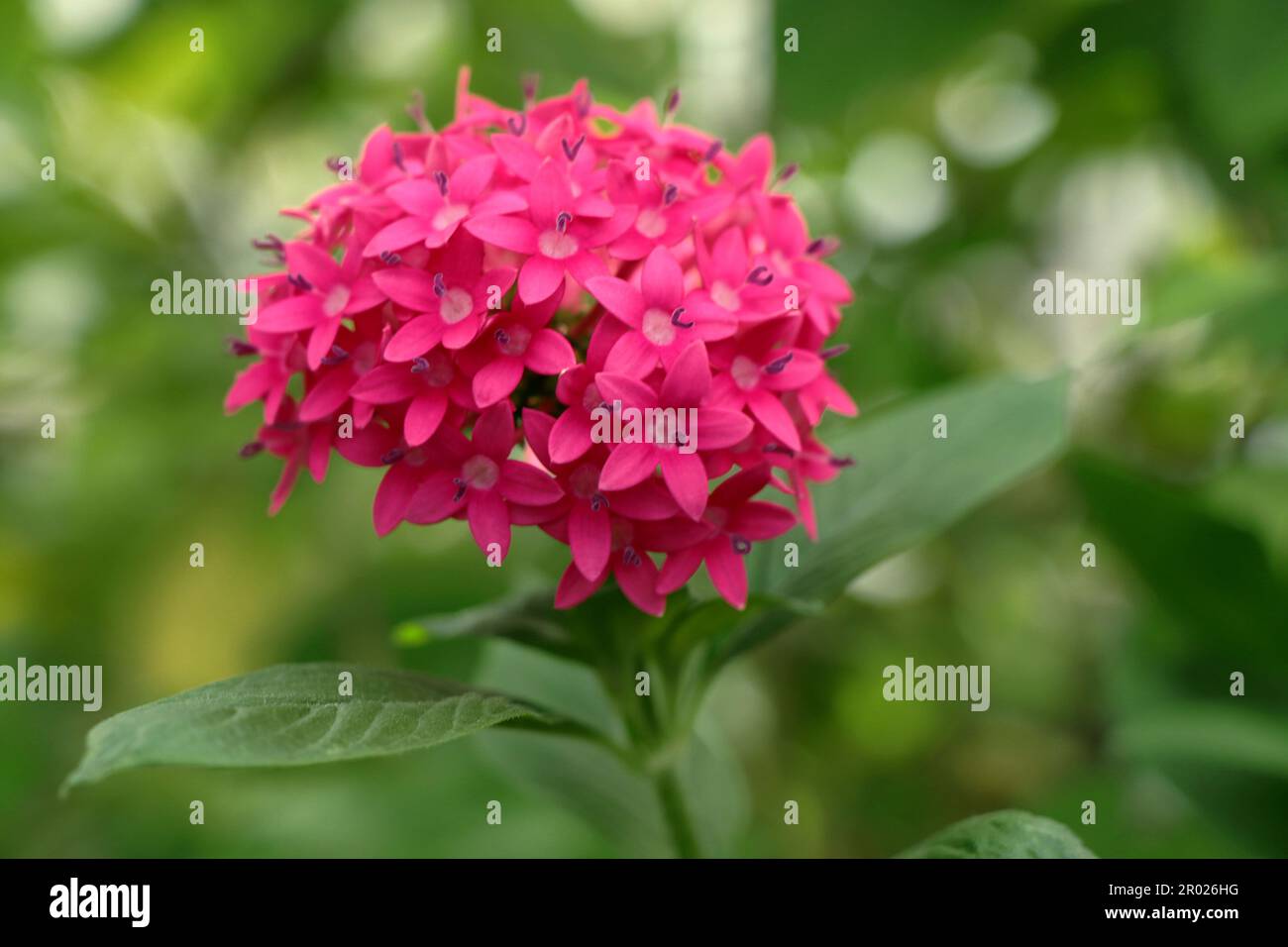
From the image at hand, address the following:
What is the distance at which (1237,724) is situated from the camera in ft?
4.66

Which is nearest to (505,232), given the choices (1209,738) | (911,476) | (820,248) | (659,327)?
(659,327)

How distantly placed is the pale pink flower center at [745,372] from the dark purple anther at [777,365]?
0.01m

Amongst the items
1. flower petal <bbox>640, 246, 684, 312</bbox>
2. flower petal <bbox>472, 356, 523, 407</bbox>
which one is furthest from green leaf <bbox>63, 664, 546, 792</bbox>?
flower petal <bbox>640, 246, 684, 312</bbox>

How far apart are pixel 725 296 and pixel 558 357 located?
0.55 ft

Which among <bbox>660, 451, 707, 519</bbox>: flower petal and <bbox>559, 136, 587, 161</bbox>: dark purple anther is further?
<bbox>559, 136, 587, 161</bbox>: dark purple anther

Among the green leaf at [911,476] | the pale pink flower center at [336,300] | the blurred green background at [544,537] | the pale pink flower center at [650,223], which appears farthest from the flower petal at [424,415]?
the blurred green background at [544,537]

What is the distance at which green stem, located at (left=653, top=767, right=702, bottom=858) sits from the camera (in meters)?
1.14

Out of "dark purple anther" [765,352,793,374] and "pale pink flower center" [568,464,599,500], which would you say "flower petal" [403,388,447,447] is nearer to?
"pale pink flower center" [568,464,599,500]

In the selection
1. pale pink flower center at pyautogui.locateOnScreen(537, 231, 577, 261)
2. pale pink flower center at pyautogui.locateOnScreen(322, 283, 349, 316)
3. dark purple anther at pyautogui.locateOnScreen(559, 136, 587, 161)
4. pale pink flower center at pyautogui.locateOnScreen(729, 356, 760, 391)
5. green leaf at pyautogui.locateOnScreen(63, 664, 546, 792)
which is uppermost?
dark purple anther at pyautogui.locateOnScreen(559, 136, 587, 161)

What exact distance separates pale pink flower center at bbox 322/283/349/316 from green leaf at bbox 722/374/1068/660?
1.53 feet

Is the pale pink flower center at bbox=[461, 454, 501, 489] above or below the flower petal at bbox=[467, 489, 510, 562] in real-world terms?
above

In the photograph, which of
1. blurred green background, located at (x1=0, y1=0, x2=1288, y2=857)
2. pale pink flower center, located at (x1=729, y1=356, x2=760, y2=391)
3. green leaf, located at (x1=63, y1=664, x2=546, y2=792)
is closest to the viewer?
green leaf, located at (x1=63, y1=664, x2=546, y2=792)

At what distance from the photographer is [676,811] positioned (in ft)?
3.74
